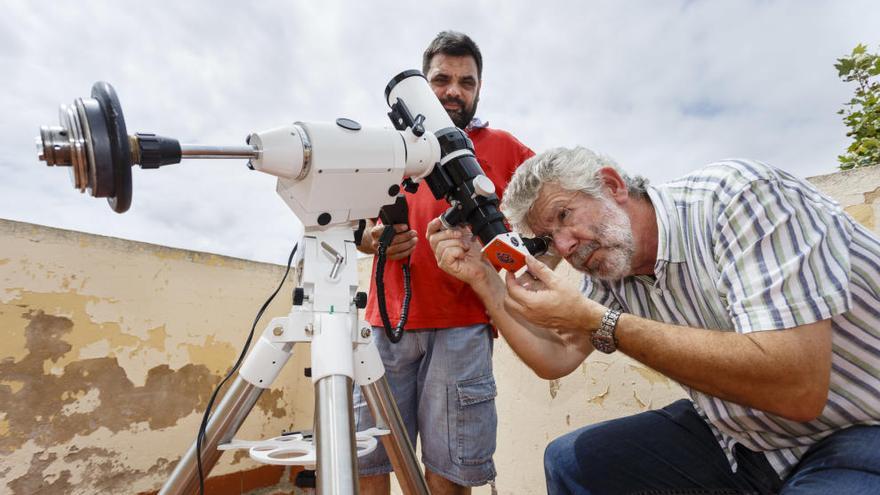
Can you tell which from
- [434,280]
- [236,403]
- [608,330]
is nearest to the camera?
[236,403]

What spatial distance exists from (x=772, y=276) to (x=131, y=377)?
232 cm

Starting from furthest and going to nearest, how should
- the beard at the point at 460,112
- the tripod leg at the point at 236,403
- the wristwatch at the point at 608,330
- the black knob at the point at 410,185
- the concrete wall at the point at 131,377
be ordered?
1. the concrete wall at the point at 131,377
2. the beard at the point at 460,112
3. the black knob at the point at 410,185
4. the wristwatch at the point at 608,330
5. the tripod leg at the point at 236,403

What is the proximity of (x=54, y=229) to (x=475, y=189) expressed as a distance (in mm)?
1856

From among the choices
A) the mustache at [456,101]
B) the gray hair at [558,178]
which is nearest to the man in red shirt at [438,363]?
the mustache at [456,101]

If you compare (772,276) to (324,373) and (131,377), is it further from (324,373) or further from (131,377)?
(131,377)

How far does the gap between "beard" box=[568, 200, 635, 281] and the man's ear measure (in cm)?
4

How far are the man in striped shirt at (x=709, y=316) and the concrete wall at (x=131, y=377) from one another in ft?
1.67

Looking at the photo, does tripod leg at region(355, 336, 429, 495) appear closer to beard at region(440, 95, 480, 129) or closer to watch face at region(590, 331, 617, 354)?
watch face at region(590, 331, 617, 354)

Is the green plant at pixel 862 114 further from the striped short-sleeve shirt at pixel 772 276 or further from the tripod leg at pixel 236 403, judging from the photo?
the tripod leg at pixel 236 403

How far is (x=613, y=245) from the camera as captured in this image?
109 centimetres

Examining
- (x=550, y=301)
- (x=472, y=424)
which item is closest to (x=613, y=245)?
(x=550, y=301)

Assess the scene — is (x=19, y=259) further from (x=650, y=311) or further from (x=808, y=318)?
(x=808, y=318)

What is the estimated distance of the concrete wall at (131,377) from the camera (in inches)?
68.0

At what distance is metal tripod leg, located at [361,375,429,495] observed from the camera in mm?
847
